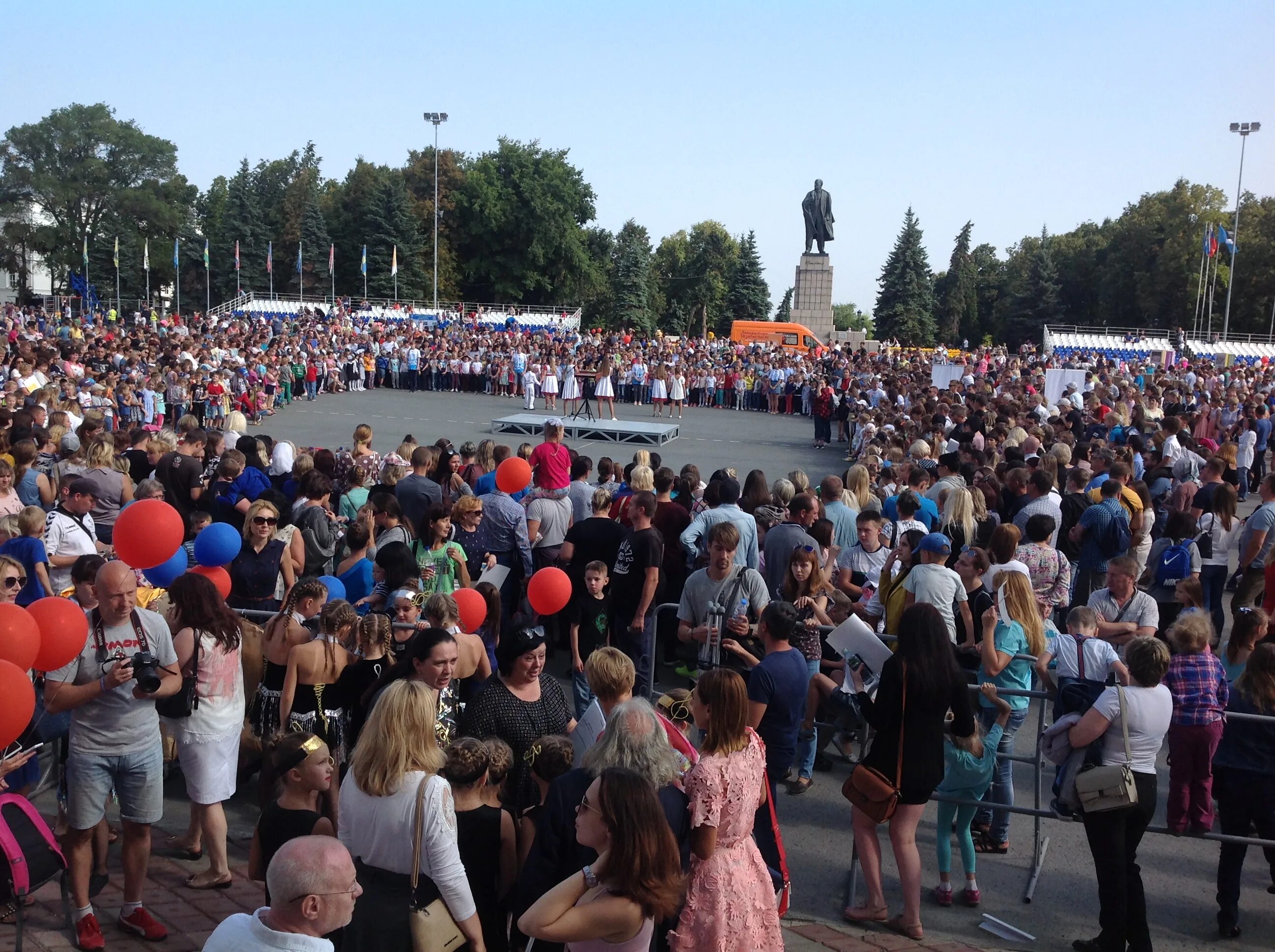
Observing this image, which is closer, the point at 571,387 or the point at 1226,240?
the point at 571,387

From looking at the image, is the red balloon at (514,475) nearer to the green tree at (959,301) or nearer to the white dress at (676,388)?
the white dress at (676,388)

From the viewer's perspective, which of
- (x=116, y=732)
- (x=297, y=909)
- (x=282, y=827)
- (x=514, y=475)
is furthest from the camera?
(x=514, y=475)

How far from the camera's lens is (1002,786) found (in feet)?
20.9

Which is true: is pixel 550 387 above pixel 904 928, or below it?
above

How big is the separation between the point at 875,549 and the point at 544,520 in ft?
8.93

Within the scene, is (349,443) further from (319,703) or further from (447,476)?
(319,703)

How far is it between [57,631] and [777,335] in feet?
149

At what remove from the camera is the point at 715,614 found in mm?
6727

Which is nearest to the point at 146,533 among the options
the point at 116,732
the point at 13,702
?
the point at 116,732

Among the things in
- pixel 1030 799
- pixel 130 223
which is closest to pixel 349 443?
pixel 1030 799

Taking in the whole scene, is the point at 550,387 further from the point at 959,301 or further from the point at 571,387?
the point at 959,301

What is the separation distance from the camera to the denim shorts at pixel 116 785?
A: 4906 millimetres

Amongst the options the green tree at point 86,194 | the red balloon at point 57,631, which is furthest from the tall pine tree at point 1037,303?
the red balloon at point 57,631

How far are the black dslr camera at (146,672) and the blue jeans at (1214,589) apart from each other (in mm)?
8931
